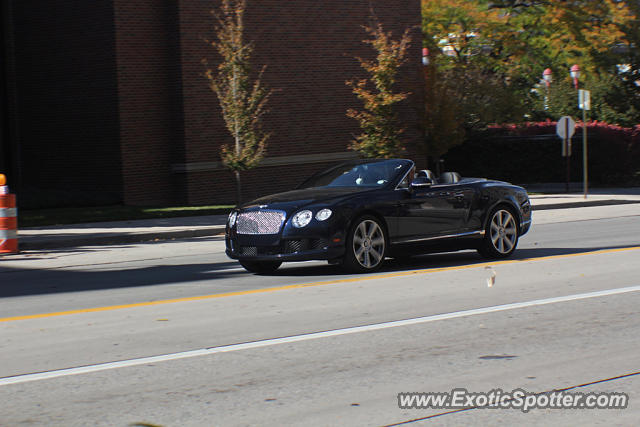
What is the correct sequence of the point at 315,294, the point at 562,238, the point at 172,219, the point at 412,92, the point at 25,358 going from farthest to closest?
1. the point at 412,92
2. the point at 172,219
3. the point at 562,238
4. the point at 315,294
5. the point at 25,358

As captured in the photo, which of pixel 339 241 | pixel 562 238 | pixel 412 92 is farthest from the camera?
pixel 412 92

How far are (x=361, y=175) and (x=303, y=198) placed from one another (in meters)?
1.21

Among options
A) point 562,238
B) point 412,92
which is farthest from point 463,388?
point 412,92

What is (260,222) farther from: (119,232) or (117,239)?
(119,232)

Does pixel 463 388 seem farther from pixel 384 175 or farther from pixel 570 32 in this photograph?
pixel 570 32

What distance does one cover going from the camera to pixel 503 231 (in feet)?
44.8

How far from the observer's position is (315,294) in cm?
1046

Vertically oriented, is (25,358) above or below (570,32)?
below

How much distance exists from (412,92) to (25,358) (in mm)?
23926

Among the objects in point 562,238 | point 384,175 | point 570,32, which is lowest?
point 562,238

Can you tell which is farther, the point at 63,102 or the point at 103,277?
the point at 63,102

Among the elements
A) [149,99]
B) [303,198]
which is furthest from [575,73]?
[303,198]

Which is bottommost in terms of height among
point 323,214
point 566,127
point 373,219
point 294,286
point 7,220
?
point 294,286

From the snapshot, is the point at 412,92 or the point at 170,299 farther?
the point at 412,92
